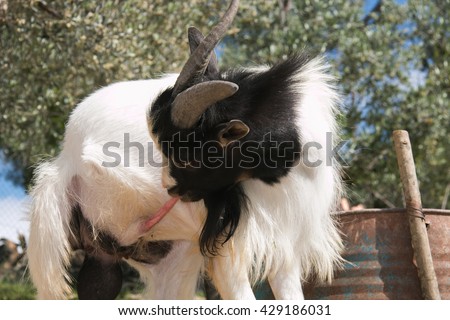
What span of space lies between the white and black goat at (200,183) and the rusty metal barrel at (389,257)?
0.17 m

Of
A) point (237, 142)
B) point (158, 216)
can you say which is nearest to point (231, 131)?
point (237, 142)

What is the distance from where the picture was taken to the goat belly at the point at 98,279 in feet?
16.4

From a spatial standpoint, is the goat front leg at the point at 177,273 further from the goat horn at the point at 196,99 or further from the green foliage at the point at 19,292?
the green foliage at the point at 19,292

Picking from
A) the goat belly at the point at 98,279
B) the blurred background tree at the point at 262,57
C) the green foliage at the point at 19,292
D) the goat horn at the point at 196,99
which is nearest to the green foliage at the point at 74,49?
the blurred background tree at the point at 262,57

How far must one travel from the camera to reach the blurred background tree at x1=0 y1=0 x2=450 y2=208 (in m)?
7.39

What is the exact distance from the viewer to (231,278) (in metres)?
4.50

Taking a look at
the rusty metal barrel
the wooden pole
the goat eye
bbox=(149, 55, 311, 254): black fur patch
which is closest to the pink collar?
bbox=(149, 55, 311, 254): black fur patch

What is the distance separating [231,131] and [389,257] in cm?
141

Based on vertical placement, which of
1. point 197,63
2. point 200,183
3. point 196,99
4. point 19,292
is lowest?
point 19,292

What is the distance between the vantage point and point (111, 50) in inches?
289

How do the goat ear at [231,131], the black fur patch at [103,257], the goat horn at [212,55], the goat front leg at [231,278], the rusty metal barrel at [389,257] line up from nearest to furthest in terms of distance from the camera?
the goat ear at [231,131] < the goat horn at [212,55] < the goat front leg at [231,278] < the rusty metal barrel at [389,257] < the black fur patch at [103,257]

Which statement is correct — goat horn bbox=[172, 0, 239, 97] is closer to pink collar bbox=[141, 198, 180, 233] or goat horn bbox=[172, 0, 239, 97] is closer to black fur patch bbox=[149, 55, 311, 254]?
black fur patch bbox=[149, 55, 311, 254]

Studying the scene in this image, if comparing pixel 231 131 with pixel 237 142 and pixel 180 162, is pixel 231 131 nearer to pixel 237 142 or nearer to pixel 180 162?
pixel 237 142
